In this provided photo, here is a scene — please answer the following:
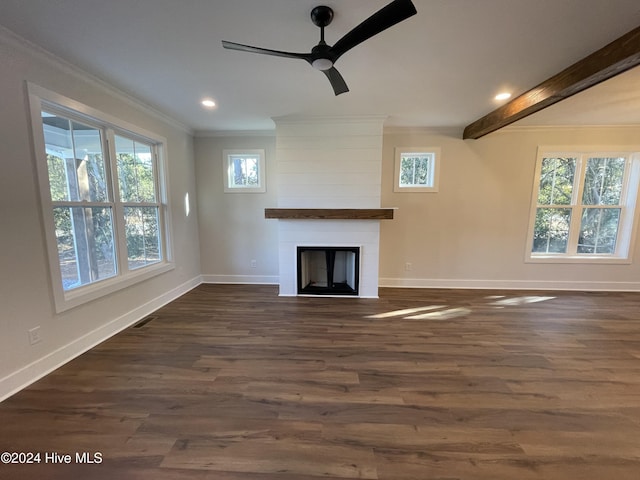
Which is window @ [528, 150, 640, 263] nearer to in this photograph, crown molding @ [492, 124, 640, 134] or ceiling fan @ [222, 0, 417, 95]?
crown molding @ [492, 124, 640, 134]

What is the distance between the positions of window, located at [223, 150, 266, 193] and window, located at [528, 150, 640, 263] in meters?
4.27

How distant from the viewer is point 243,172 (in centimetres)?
432

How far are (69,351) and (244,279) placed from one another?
2434 millimetres

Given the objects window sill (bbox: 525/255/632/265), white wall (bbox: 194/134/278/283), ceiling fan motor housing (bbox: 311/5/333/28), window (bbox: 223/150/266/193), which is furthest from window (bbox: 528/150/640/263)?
window (bbox: 223/150/266/193)

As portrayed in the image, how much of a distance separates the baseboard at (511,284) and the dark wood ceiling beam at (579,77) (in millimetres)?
2357

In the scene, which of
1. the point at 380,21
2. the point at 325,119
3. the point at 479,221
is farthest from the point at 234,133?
the point at 479,221

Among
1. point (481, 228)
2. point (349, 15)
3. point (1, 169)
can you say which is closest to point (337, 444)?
point (349, 15)

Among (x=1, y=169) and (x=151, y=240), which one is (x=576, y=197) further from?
(x=1, y=169)

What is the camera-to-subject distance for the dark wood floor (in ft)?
4.37

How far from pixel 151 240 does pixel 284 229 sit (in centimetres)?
174

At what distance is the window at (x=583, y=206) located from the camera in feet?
12.9

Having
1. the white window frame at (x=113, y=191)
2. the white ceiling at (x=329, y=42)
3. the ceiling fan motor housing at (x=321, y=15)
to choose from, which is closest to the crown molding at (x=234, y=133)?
the white window frame at (x=113, y=191)

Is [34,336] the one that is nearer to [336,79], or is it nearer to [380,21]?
[336,79]

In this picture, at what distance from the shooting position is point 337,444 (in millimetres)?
1438
